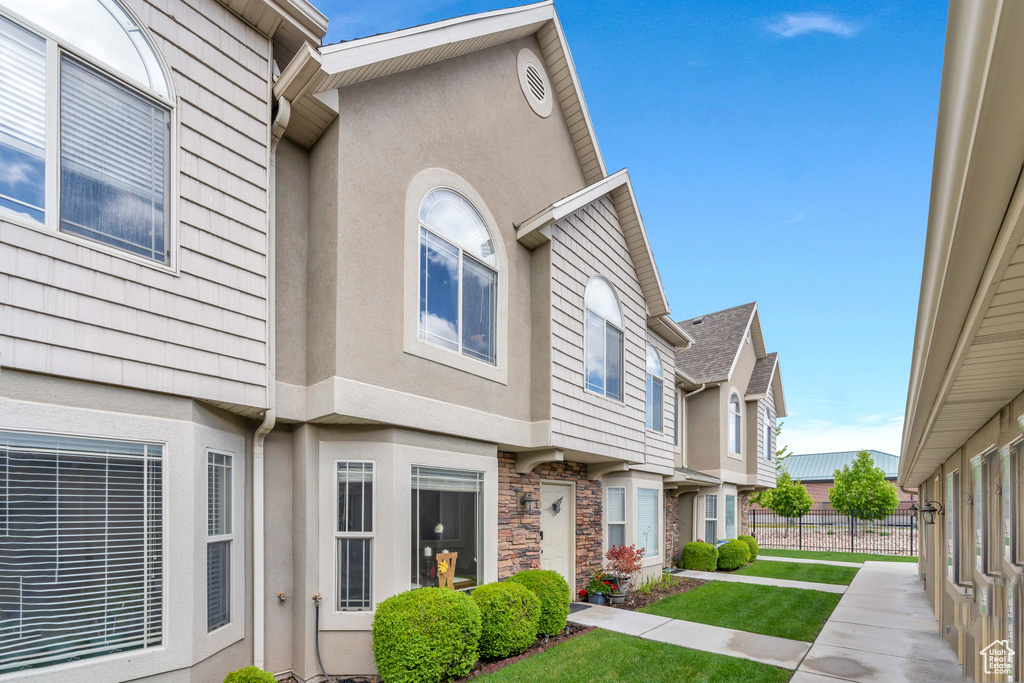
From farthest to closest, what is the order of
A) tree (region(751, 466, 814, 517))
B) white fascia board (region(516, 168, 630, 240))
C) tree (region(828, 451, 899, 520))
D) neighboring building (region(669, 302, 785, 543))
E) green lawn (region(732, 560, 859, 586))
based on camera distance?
tree (region(751, 466, 814, 517))
tree (region(828, 451, 899, 520))
neighboring building (region(669, 302, 785, 543))
green lawn (region(732, 560, 859, 586))
white fascia board (region(516, 168, 630, 240))

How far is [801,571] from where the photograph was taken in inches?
712

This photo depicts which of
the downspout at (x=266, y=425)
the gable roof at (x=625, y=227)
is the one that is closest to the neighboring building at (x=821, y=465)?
the gable roof at (x=625, y=227)

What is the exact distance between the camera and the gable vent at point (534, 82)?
10.6m

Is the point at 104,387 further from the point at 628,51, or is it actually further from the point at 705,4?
the point at 628,51

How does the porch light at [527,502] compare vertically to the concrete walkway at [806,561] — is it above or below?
above

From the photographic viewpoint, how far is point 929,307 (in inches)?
137

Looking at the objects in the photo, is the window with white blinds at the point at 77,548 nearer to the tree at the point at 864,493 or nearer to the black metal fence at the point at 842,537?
the black metal fence at the point at 842,537

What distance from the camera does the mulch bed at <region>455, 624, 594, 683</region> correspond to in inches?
288

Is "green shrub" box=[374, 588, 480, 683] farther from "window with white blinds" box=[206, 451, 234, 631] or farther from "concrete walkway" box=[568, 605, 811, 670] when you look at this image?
Answer: "concrete walkway" box=[568, 605, 811, 670]

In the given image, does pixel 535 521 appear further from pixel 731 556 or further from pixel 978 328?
pixel 731 556

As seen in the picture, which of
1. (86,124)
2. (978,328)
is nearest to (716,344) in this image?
(978,328)

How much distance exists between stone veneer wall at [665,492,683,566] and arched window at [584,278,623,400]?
22.8ft

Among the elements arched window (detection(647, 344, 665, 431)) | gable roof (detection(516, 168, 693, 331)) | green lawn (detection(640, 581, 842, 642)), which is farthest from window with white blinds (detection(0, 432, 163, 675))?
arched window (detection(647, 344, 665, 431))

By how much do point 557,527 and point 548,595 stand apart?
8.44ft
